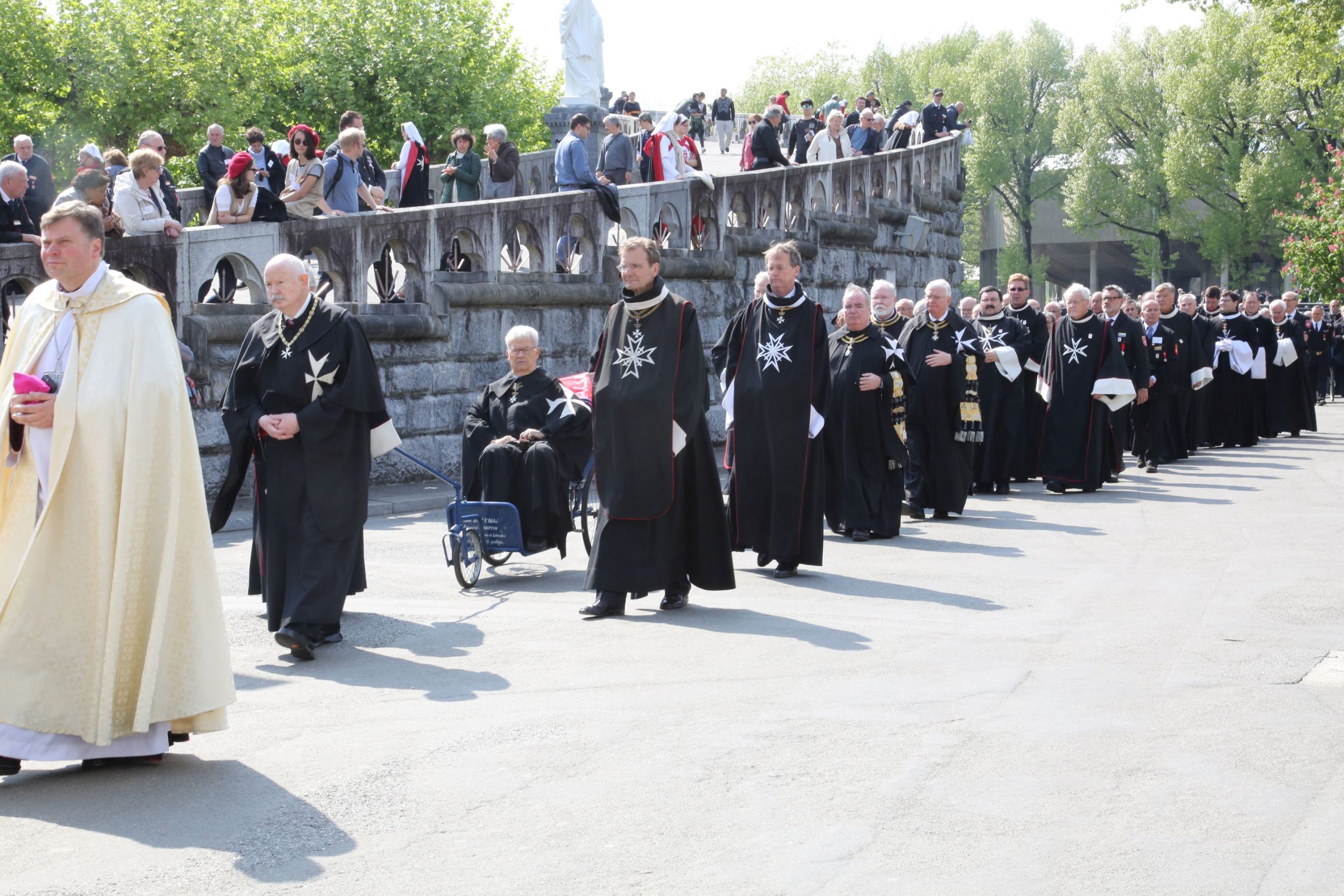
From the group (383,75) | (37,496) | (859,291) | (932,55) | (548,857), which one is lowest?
(548,857)

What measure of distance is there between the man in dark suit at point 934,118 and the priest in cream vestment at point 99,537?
33.1m

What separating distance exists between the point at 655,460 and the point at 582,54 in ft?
61.7

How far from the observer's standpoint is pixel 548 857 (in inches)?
186

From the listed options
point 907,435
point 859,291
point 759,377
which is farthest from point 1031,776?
point 907,435

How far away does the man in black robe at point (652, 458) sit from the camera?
29.4 feet

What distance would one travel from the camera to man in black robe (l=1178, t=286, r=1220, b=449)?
21438 mm

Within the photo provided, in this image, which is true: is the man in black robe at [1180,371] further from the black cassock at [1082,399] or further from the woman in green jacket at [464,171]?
the woman in green jacket at [464,171]

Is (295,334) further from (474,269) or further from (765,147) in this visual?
(765,147)

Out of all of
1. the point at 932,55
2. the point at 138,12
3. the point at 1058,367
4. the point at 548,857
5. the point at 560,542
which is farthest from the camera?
the point at 932,55

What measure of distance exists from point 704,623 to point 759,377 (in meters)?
2.43

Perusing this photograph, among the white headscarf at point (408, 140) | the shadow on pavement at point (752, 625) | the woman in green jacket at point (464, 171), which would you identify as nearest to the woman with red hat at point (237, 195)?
the white headscarf at point (408, 140)

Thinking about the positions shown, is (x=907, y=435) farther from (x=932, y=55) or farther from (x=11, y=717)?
(x=932, y=55)

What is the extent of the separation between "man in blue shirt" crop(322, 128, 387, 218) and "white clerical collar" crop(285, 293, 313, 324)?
7.11 m

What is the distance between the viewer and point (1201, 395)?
22672 mm
